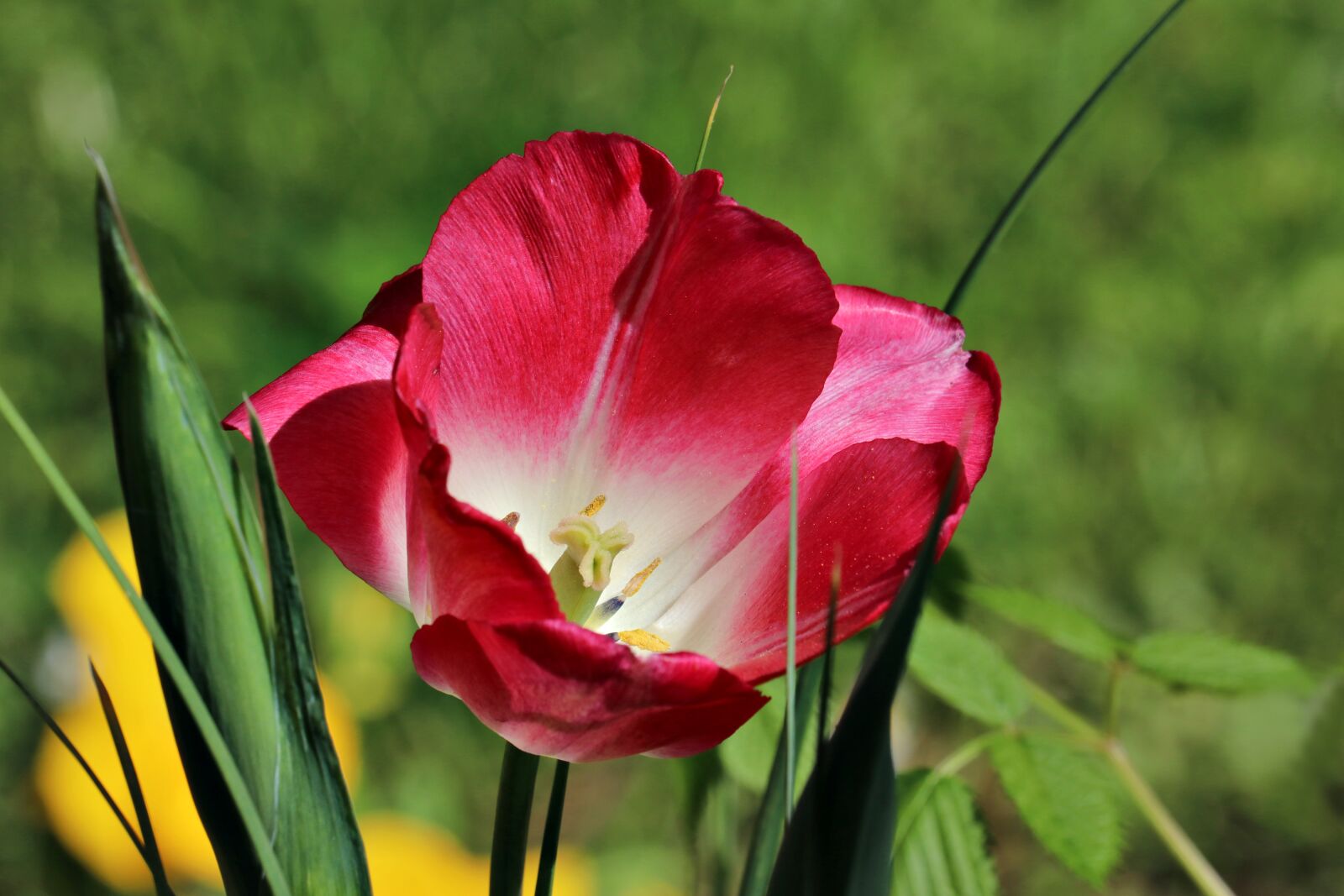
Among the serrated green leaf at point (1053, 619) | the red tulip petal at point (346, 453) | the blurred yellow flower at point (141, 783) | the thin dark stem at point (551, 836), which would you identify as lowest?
the thin dark stem at point (551, 836)

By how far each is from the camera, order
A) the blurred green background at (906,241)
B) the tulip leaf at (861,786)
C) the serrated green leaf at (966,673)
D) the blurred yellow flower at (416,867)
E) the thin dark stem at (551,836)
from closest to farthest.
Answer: the tulip leaf at (861,786) → the thin dark stem at (551,836) → the serrated green leaf at (966,673) → the blurred yellow flower at (416,867) → the blurred green background at (906,241)

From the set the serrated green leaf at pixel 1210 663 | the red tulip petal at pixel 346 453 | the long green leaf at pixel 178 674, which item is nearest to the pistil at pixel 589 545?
the red tulip petal at pixel 346 453

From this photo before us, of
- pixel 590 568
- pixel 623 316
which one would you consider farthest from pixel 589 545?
pixel 623 316

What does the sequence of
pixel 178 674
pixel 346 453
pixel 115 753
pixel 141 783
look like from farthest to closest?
1. pixel 115 753
2. pixel 141 783
3. pixel 346 453
4. pixel 178 674

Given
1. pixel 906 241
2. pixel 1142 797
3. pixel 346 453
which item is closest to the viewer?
pixel 346 453

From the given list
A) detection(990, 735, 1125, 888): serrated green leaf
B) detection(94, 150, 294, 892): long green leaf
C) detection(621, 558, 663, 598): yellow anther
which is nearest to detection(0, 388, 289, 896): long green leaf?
detection(94, 150, 294, 892): long green leaf

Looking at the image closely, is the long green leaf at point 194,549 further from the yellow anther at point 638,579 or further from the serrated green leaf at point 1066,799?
the serrated green leaf at point 1066,799

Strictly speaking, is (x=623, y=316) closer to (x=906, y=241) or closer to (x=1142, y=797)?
(x=1142, y=797)
